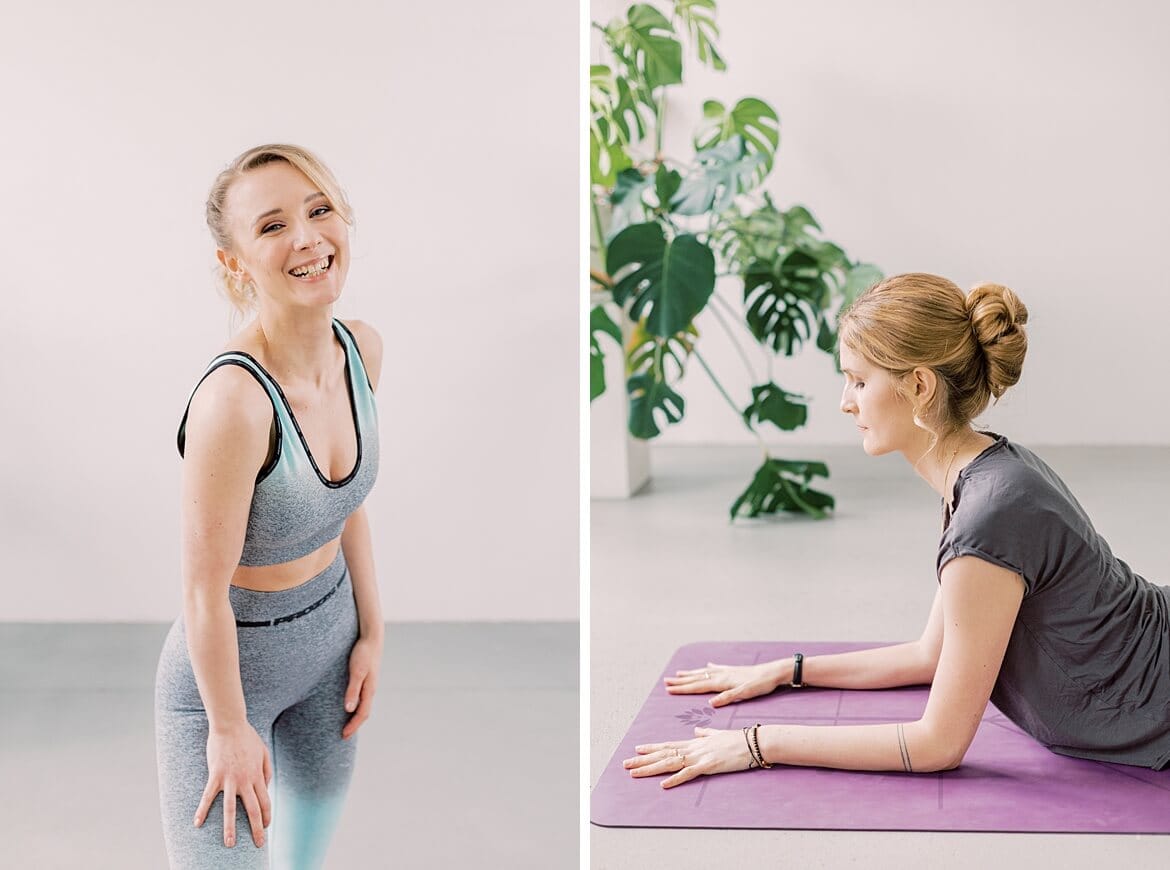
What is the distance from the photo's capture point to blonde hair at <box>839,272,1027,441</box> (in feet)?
7.40

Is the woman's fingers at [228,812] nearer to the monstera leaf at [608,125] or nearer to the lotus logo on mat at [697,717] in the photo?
the lotus logo on mat at [697,717]

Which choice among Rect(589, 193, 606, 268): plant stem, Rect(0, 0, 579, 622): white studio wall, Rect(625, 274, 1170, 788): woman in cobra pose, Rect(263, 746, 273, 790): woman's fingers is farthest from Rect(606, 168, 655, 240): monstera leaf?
Rect(263, 746, 273, 790): woman's fingers

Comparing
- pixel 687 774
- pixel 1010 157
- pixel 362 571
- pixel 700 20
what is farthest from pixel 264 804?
pixel 1010 157

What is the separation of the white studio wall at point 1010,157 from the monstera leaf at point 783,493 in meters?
1.37

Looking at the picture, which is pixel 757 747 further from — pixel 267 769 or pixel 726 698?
pixel 267 769

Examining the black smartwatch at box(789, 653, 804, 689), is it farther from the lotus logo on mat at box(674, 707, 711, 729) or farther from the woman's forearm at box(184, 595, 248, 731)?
the woman's forearm at box(184, 595, 248, 731)

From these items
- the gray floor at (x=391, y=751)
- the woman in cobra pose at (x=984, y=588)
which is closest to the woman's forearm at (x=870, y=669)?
the woman in cobra pose at (x=984, y=588)

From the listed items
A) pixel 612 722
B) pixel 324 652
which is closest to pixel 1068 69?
pixel 612 722

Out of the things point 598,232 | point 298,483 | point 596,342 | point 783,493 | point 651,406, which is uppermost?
point 298,483

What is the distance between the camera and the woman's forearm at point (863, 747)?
7.55 feet

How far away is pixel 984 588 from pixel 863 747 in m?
0.36

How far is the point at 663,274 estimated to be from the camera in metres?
4.32

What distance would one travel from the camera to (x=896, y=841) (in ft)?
7.03

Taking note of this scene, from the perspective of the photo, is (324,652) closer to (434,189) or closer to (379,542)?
(379,542)
